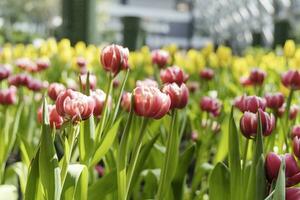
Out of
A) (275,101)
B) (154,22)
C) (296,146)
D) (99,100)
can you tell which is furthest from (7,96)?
(154,22)

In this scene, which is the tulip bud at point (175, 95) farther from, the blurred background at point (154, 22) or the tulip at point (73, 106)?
the blurred background at point (154, 22)

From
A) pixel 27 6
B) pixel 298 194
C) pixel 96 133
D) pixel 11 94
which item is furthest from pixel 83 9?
pixel 27 6

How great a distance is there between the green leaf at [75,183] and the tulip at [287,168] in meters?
0.27

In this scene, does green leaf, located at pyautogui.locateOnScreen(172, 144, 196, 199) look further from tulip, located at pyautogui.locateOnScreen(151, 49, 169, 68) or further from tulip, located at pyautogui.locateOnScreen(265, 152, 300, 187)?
tulip, located at pyautogui.locateOnScreen(151, 49, 169, 68)

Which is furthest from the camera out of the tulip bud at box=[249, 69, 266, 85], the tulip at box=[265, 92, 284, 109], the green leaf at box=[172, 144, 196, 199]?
the tulip bud at box=[249, 69, 266, 85]

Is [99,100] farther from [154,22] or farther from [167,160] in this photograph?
[154,22]

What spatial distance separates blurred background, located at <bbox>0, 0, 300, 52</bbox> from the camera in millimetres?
4886

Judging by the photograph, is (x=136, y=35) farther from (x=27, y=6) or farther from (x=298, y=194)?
(x=27, y=6)

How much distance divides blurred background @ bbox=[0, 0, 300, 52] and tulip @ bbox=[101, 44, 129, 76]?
4.10 feet

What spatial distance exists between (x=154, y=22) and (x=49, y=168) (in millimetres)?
39161

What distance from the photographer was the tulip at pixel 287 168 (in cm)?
68

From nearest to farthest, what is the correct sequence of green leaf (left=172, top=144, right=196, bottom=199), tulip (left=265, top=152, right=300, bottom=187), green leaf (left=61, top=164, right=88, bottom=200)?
tulip (left=265, top=152, right=300, bottom=187) < green leaf (left=61, top=164, right=88, bottom=200) < green leaf (left=172, top=144, right=196, bottom=199)

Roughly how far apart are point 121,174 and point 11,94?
0.56 metres

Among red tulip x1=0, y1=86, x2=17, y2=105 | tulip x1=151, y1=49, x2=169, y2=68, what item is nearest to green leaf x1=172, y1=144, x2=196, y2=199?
red tulip x1=0, y1=86, x2=17, y2=105
